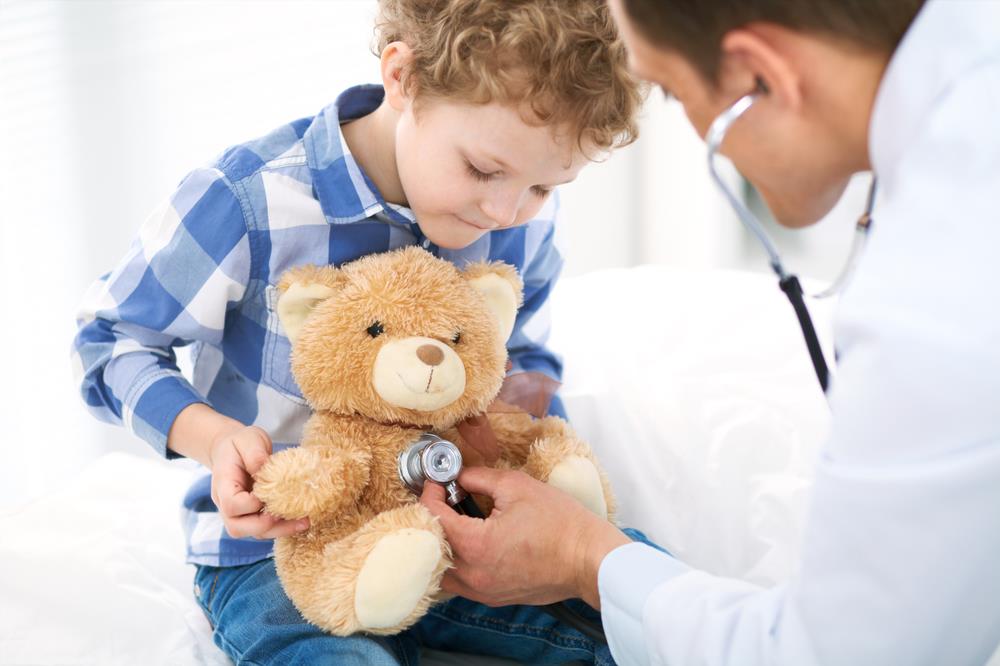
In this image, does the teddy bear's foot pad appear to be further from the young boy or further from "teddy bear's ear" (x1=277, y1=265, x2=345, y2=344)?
"teddy bear's ear" (x1=277, y1=265, x2=345, y2=344)

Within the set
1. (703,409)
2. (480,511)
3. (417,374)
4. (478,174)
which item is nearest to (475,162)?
(478,174)

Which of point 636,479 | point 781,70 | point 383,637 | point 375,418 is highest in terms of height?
point 781,70

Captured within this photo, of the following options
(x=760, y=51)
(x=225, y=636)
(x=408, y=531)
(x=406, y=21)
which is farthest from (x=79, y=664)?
(x=760, y=51)

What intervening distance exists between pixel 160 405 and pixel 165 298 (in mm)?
105

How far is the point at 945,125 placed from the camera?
0.65 metres

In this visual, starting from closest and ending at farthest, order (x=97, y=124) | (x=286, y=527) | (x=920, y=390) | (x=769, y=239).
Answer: (x=920, y=390) < (x=769, y=239) < (x=286, y=527) < (x=97, y=124)

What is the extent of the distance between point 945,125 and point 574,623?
579 millimetres

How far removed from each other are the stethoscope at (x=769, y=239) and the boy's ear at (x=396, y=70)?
352 millimetres

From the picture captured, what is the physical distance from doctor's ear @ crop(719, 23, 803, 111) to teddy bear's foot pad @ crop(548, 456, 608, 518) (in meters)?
0.43

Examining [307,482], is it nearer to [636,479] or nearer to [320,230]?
[320,230]

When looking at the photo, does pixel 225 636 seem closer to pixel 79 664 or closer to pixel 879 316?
pixel 79 664

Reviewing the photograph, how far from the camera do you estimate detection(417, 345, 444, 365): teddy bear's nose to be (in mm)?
875

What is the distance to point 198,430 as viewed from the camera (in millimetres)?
982

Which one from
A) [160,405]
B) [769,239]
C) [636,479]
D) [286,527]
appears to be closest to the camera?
[769,239]
